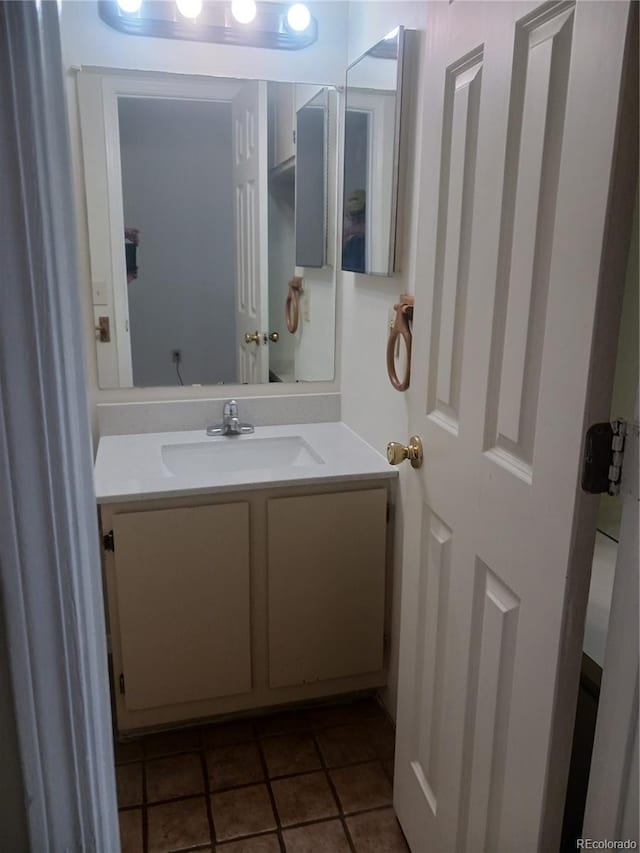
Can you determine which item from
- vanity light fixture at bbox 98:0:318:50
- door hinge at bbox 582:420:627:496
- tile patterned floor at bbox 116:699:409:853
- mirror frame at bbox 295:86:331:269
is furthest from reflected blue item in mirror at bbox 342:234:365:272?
tile patterned floor at bbox 116:699:409:853

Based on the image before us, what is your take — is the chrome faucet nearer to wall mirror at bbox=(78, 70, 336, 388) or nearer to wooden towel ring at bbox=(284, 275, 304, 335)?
wall mirror at bbox=(78, 70, 336, 388)

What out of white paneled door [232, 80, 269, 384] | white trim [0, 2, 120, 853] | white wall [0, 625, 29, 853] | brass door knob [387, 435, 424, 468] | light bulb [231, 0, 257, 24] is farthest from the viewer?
white paneled door [232, 80, 269, 384]

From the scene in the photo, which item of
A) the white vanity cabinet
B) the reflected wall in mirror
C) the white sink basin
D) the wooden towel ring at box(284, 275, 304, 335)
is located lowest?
the white vanity cabinet

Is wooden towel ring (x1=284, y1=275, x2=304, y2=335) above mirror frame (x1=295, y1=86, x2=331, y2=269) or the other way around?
the other way around

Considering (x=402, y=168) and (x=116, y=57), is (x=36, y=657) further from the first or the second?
(x=116, y=57)

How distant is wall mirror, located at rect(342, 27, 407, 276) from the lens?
63.4 inches

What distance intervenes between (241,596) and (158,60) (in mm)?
1543

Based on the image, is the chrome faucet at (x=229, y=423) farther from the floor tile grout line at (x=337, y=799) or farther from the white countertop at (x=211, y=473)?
the floor tile grout line at (x=337, y=799)

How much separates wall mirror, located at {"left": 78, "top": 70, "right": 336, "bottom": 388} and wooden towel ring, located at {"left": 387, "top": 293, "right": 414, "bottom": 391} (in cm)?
61

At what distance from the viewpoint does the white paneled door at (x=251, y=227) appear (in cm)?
199

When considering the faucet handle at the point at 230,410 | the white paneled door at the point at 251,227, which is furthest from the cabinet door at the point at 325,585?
the white paneled door at the point at 251,227

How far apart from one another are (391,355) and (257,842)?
48.1 inches

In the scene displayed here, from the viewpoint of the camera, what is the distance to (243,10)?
190 centimetres

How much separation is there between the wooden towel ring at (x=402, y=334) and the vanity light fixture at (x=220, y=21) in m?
0.94
